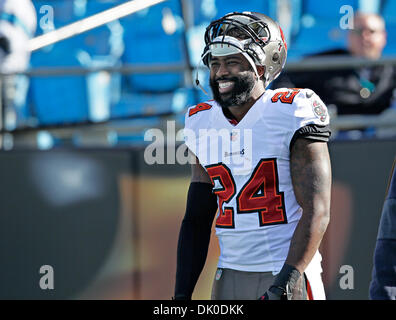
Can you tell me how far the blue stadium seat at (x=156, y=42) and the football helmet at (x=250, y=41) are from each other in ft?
11.5

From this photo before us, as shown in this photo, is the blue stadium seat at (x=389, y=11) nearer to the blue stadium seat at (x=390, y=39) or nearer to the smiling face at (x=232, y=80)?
the blue stadium seat at (x=390, y=39)

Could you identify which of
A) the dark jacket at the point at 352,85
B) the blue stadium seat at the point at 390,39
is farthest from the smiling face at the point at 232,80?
the blue stadium seat at the point at 390,39

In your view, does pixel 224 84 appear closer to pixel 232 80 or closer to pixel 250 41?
pixel 232 80

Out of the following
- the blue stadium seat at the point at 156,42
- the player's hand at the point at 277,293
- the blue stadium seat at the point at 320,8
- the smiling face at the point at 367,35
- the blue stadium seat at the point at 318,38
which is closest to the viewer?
the player's hand at the point at 277,293

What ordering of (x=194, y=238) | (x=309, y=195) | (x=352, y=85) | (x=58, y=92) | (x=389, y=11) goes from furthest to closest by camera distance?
(x=58, y=92), (x=389, y=11), (x=352, y=85), (x=194, y=238), (x=309, y=195)

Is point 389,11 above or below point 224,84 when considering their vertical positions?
above

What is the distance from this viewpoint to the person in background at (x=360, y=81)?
5.80m

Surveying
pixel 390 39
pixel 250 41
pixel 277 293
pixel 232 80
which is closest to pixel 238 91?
pixel 232 80

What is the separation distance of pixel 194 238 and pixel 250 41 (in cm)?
97

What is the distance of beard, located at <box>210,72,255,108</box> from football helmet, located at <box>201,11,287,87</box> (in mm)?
67

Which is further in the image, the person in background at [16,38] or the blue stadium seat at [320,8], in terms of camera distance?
the blue stadium seat at [320,8]

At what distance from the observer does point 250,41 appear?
3.29 m
